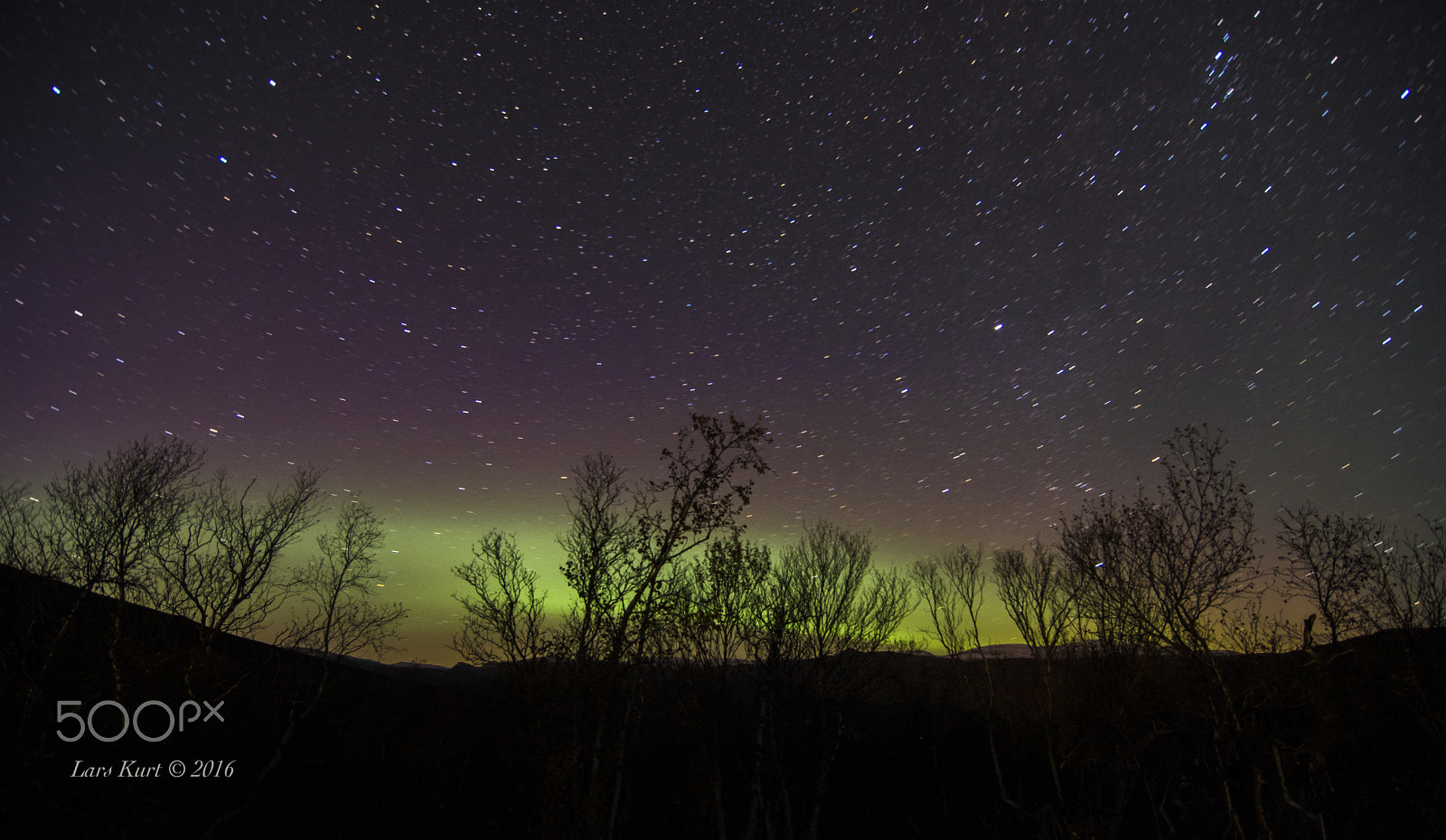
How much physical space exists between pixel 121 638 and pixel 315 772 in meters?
19.7

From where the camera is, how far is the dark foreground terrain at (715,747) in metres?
13.9

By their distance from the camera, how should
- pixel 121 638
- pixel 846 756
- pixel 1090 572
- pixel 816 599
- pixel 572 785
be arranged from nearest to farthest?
pixel 572 785 → pixel 1090 572 → pixel 121 638 → pixel 816 599 → pixel 846 756

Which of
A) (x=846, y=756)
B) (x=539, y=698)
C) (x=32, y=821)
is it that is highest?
(x=539, y=698)

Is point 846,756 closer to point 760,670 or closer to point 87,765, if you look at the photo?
point 760,670

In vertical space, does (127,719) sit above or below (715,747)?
above

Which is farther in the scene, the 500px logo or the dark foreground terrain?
the 500px logo

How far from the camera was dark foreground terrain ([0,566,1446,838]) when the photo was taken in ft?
45.6

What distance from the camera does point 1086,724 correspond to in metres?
19.9

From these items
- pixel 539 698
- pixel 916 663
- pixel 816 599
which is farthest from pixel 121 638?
pixel 916 663

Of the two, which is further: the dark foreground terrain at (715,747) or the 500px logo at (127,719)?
the 500px logo at (127,719)

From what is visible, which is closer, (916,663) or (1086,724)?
(1086,724)

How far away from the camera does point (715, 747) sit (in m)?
16.4

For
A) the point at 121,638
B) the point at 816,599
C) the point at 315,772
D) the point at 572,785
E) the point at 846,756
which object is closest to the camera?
the point at 572,785

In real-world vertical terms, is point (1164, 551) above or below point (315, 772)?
above
